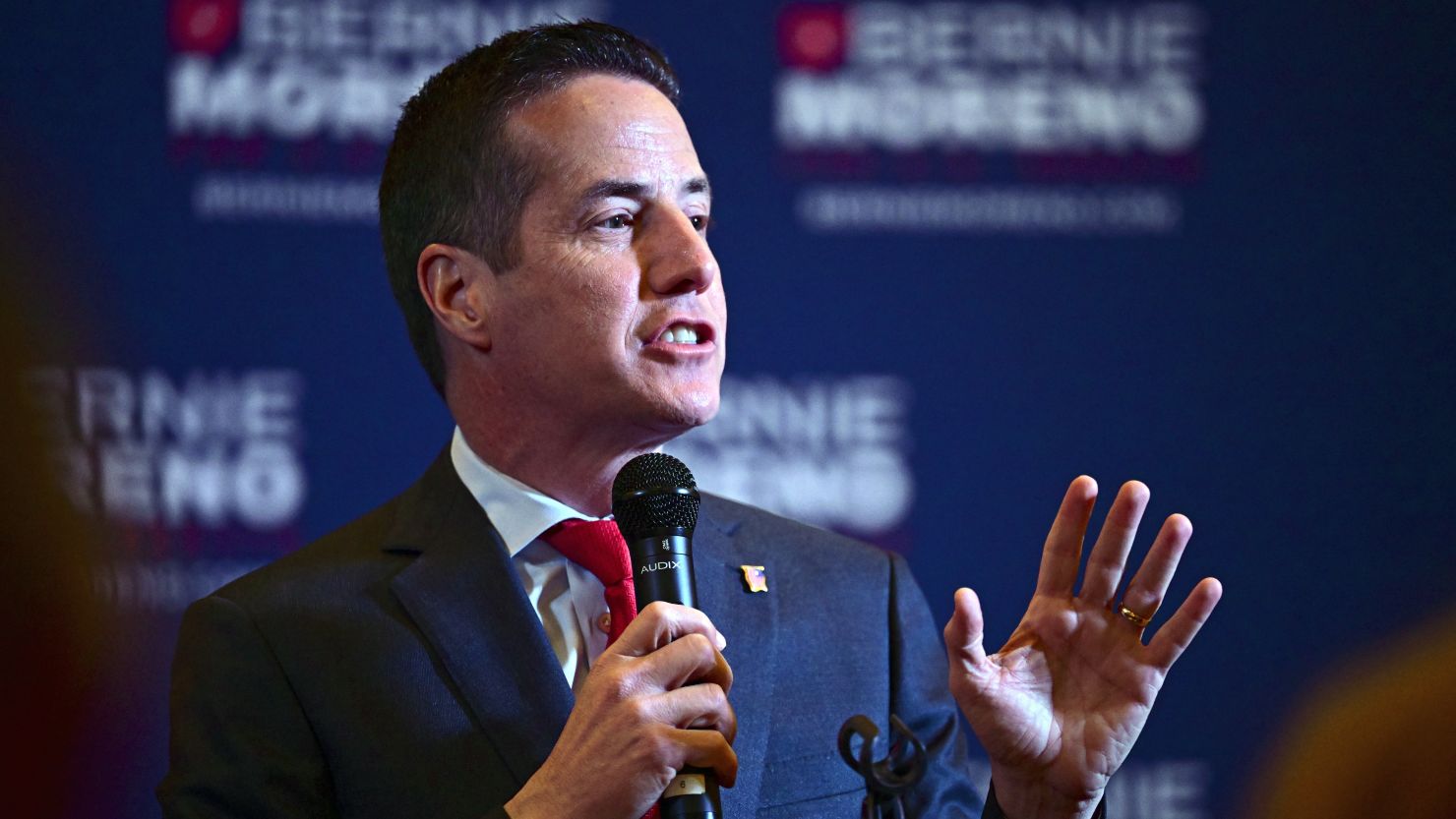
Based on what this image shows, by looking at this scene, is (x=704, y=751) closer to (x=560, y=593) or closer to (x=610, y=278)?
(x=560, y=593)

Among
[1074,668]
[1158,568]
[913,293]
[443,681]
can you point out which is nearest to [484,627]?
[443,681]

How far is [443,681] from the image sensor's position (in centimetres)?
195

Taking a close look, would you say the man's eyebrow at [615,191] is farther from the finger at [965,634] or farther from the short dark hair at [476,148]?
the finger at [965,634]

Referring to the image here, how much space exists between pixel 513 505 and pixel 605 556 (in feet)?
0.60

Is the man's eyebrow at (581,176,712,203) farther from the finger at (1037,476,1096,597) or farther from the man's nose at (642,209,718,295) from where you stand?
the finger at (1037,476,1096,597)

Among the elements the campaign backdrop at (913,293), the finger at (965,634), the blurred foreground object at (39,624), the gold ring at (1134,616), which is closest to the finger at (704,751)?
the finger at (965,634)

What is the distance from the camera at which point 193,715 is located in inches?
75.7

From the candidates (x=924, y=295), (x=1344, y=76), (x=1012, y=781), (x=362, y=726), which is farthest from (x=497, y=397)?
(x=1344, y=76)

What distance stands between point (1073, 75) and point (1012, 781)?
164 centimetres

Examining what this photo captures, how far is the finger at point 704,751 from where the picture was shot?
1549 mm

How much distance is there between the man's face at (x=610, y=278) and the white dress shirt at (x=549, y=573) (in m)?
0.13

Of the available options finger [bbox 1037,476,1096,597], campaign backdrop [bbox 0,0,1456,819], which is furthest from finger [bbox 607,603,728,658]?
campaign backdrop [bbox 0,0,1456,819]

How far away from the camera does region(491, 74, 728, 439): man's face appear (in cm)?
202

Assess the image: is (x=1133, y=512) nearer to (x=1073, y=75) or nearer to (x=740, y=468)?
(x=740, y=468)
